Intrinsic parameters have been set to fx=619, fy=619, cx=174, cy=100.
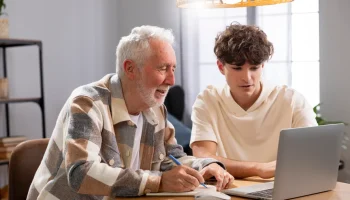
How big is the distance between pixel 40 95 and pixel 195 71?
1.35 m

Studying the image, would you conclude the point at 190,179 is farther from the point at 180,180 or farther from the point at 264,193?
the point at 264,193

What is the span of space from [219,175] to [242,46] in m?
0.66

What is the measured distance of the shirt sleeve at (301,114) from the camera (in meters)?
2.52

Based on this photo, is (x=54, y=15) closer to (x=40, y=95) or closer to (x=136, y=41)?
(x=40, y=95)

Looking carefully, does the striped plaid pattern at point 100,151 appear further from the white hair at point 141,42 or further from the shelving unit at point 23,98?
the shelving unit at point 23,98

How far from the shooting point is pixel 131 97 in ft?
7.10

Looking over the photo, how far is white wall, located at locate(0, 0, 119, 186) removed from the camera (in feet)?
16.4

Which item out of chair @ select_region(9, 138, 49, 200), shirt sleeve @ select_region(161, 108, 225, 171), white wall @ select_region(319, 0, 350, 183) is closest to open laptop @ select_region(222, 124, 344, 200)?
shirt sleeve @ select_region(161, 108, 225, 171)

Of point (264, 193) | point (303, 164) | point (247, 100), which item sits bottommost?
point (264, 193)

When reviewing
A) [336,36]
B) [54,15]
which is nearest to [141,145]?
[336,36]

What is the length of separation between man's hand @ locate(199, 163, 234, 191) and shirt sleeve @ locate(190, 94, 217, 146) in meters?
0.40

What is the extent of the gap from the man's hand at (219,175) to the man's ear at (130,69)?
41cm

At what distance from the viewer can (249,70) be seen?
2.52 metres

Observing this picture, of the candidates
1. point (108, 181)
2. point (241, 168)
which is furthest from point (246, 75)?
point (108, 181)
